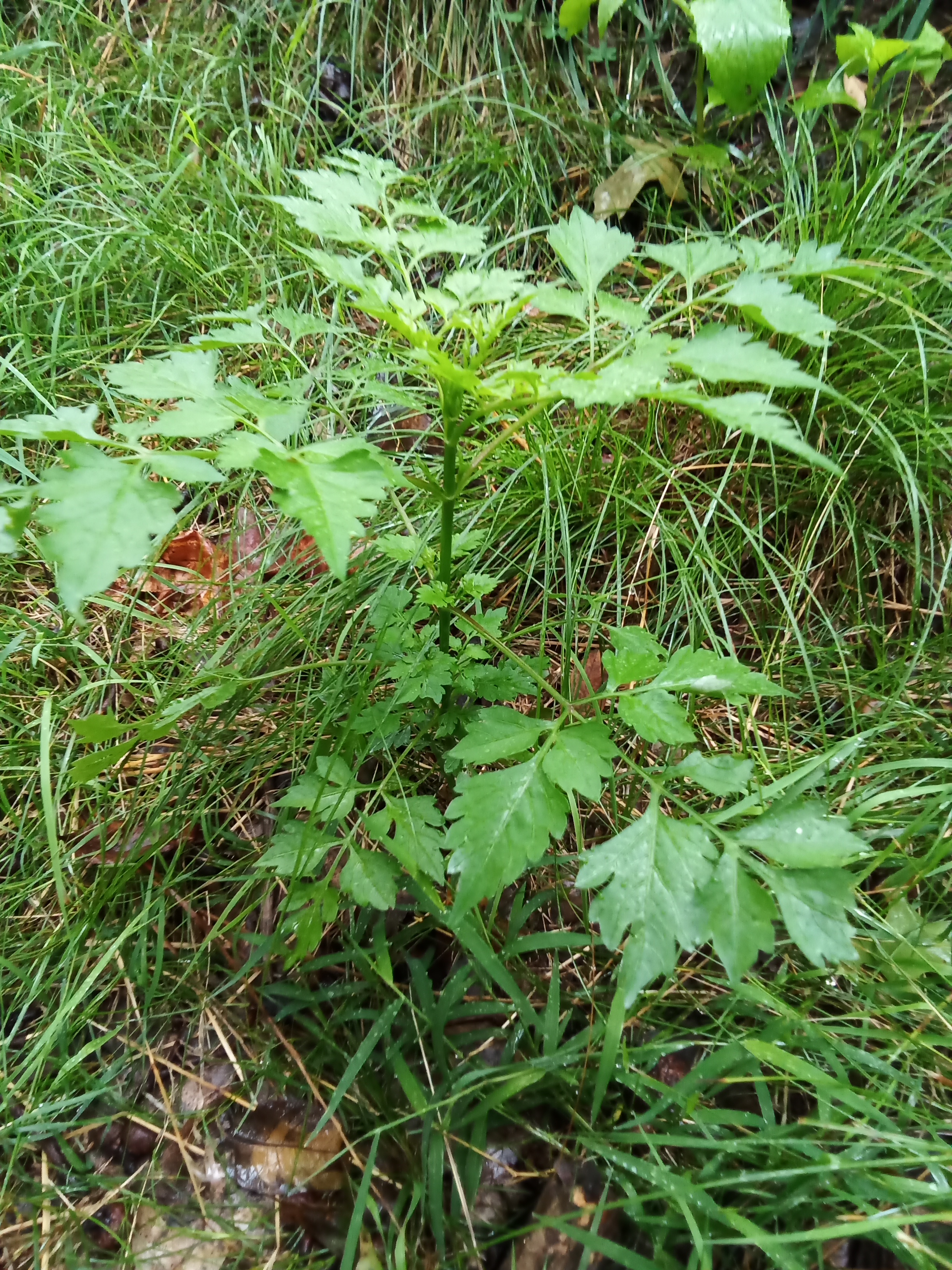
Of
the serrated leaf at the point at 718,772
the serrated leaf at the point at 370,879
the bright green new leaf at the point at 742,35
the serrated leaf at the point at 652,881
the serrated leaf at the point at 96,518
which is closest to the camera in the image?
the serrated leaf at the point at 96,518

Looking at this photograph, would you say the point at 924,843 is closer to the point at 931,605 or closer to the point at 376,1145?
the point at 931,605

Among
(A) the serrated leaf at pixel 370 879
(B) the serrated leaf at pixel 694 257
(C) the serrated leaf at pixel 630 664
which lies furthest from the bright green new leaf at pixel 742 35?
(A) the serrated leaf at pixel 370 879

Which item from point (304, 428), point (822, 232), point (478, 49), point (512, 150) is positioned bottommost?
point (304, 428)

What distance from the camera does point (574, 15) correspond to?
201cm

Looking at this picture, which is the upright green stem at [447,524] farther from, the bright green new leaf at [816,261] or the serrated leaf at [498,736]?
the bright green new leaf at [816,261]

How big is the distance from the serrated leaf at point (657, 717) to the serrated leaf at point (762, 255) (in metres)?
0.66

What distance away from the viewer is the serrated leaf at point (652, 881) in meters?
0.85

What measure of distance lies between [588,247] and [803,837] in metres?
0.94

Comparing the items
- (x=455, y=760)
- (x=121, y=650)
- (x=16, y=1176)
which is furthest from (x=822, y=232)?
(x=16, y=1176)

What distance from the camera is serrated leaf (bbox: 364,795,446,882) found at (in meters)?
1.08

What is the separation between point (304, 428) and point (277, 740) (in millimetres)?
813

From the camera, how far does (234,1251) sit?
1.07 m

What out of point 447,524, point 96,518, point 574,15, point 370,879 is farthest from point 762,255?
point 574,15

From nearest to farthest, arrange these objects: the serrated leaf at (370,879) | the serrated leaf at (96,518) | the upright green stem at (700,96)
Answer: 1. the serrated leaf at (96,518)
2. the serrated leaf at (370,879)
3. the upright green stem at (700,96)
